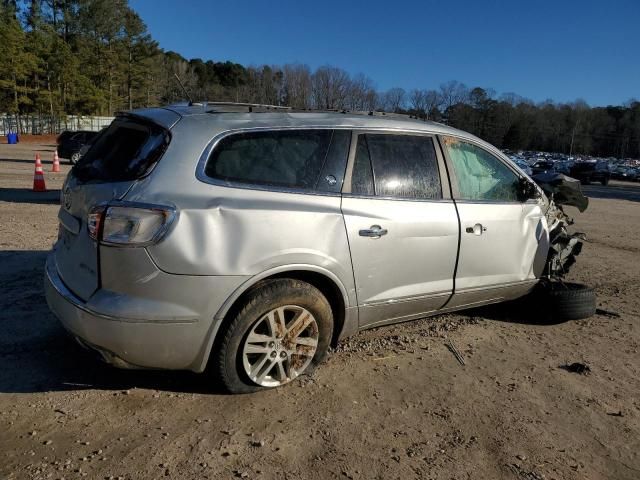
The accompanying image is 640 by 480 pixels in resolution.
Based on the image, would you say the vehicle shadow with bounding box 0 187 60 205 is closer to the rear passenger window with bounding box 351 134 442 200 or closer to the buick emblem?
the buick emblem

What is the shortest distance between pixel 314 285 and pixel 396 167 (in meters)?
1.05

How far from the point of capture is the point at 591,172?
3875cm

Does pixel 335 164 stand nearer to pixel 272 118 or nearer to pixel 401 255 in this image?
pixel 272 118

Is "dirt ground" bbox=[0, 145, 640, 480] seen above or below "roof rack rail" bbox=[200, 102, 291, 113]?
below

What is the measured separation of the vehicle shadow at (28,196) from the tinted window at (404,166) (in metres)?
9.24

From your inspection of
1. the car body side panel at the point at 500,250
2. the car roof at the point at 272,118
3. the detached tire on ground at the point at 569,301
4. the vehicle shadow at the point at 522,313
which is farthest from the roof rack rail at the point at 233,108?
the detached tire on ground at the point at 569,301

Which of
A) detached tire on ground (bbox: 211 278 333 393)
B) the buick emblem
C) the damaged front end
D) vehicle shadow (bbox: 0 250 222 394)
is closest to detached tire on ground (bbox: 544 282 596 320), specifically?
the damaged front end

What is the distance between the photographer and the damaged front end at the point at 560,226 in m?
4.96

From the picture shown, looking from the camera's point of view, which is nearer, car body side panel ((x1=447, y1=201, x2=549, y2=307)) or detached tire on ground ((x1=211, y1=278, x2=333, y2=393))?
detached tire on ground ((x1=211, y1=278, x2=333, y2=393))

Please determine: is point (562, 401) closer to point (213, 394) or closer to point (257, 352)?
point (257, 352)

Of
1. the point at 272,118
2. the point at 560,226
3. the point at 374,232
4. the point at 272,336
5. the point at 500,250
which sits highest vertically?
the point at 272,118

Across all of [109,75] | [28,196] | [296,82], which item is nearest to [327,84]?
[296,82]

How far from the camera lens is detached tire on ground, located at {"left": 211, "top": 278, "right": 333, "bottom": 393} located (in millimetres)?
3066

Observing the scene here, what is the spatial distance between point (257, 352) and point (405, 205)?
1.42 metres
